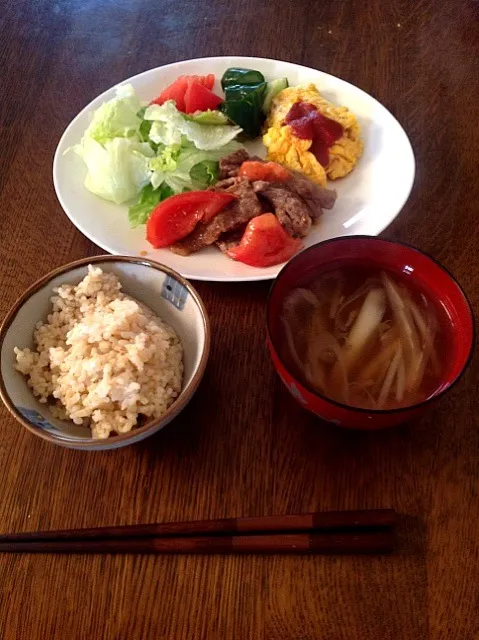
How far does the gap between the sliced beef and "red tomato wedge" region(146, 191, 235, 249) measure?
0.18m

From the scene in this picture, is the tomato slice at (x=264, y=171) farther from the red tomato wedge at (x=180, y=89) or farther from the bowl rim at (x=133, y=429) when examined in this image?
the bowl rim at (x=133, y=429)

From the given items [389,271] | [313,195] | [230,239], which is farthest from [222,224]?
[389,271]

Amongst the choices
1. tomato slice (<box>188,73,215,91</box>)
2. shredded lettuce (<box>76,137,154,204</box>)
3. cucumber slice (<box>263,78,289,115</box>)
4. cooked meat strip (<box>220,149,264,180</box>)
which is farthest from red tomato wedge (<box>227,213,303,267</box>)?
tomato slice (<box>188,73,215,91</box>)

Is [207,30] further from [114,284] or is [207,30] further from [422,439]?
[422,439]

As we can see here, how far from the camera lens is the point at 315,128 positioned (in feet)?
5.23

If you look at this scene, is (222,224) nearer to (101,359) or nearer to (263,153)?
(263,153)

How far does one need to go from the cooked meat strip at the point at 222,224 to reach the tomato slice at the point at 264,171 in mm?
84

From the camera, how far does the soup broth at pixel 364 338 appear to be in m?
0.98

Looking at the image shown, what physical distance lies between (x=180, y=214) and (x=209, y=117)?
414 mm

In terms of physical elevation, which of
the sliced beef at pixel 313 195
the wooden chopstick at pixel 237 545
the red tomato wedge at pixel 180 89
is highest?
the red tomato wedge at pixel 180 89

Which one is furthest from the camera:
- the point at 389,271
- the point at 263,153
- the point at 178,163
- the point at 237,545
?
the point at 263,153

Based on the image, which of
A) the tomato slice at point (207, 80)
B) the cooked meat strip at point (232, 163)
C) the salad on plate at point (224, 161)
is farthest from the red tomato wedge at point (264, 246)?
the tomato slice at point (207, 80)

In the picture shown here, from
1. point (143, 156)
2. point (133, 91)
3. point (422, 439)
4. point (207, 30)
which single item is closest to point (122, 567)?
point (422, 439)

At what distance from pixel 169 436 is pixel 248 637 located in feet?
1.24
